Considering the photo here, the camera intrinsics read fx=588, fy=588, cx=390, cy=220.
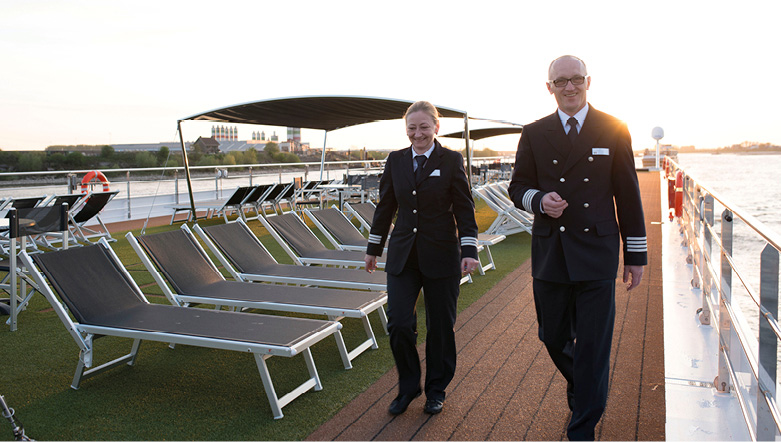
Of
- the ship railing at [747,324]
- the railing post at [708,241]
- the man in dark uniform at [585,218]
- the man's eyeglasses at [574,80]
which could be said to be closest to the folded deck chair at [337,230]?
the railing post at [708,241]

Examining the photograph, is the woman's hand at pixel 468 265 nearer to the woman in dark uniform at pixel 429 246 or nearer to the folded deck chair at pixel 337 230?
the woman in dark uniform at pixel 429 246

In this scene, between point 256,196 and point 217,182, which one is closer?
point 256,196

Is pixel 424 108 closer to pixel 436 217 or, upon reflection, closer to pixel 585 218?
pixel 436 217

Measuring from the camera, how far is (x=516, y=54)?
12461 mm

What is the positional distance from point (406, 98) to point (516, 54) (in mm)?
5020

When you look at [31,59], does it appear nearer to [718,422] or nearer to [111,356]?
[111,356]

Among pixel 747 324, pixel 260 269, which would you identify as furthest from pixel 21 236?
pixel 747 324

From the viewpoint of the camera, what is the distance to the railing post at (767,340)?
1864 millimetres

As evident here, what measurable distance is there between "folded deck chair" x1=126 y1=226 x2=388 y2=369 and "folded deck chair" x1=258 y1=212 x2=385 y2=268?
96cm

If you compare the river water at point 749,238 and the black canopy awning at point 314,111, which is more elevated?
the black canopy awning at point 314,111

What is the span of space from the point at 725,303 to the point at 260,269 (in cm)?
326

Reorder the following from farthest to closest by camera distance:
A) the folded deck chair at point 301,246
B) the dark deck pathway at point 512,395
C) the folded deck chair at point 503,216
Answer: the folded deck chair at point 503,216 < the folded deck chair at point 301,246 < the dark deck pathway at point 512,395

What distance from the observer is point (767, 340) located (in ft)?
6.26

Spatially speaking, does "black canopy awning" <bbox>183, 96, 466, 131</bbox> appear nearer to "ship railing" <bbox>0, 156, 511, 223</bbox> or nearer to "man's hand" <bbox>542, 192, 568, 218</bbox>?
"ship railing" <bbox>0, 156, 511, 223</bbox>
